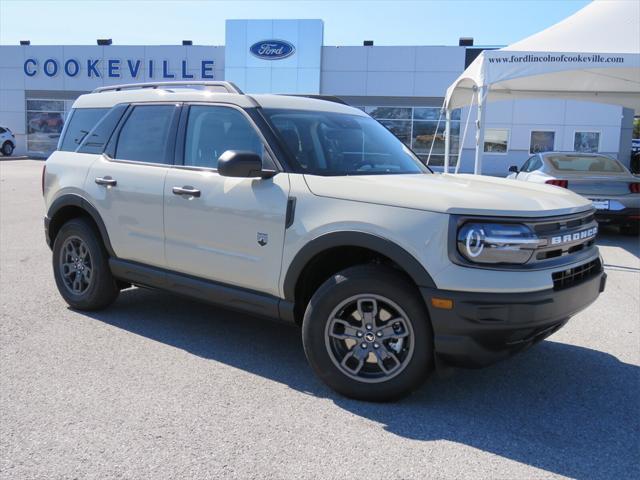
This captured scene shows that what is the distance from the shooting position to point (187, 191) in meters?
4.36

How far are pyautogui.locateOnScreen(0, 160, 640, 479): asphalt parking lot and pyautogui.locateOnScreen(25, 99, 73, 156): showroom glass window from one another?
32.7m

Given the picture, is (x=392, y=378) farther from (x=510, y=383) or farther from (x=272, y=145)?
(x=272, y=145)

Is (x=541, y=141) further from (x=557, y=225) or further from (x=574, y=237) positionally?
(x=557, y=225)

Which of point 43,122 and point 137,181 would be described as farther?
point 43,122

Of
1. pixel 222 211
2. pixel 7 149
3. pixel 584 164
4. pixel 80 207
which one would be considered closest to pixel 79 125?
pixel 80 207

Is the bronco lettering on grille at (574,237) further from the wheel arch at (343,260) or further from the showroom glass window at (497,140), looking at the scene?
the showroom glass window at (497,140)

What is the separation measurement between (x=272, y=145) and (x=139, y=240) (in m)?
1.45

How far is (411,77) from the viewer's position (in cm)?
2997

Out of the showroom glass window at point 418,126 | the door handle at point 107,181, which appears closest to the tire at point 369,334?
the door handle at point 107,181

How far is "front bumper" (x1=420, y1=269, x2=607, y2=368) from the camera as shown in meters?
3.18

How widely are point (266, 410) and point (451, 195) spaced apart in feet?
5.27

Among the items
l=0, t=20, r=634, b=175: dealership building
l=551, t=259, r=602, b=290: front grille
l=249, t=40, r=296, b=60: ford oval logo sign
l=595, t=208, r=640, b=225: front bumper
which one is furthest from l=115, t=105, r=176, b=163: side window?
l=249, t=40, r=296, b=60: ford oval logo sign

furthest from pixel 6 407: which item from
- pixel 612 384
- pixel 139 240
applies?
pixel 612 384

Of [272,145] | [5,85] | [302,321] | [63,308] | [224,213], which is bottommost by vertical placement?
[63,308]
